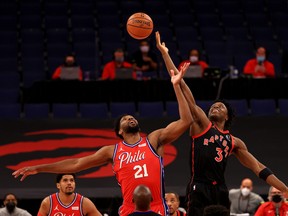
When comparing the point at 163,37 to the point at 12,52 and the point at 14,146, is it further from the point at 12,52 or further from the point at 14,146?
the point at 14,146

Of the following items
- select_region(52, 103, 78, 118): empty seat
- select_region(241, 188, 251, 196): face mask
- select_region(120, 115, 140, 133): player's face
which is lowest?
select_region(241, 188, 251, 196): face mask

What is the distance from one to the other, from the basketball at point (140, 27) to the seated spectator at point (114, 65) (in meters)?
5.89

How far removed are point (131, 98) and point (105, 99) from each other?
0.52 m

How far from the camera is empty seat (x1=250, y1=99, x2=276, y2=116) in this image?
14.9m

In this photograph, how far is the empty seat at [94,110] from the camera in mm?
14617

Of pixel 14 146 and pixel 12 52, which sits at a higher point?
pixel 12 52

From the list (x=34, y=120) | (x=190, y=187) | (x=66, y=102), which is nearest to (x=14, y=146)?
(x=34, y=120)

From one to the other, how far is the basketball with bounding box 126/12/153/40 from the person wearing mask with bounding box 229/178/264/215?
136 inches

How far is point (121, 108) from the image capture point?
14461mm

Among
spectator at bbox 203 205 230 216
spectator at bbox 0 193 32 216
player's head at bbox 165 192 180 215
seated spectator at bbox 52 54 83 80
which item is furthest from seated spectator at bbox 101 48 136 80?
spectator at bbox 203 205 230 216

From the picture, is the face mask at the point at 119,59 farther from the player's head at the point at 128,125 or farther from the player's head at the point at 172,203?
the player's head at the point at 128,125

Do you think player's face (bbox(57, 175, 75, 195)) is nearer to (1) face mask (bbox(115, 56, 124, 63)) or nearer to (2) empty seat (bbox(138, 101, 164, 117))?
(2) empty seat (bbox(138, 101, 164, 117))

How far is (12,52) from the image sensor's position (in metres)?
16.2

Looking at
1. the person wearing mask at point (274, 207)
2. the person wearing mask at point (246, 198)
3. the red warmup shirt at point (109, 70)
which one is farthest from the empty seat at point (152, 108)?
the person wearing mask at point (274, 207)
